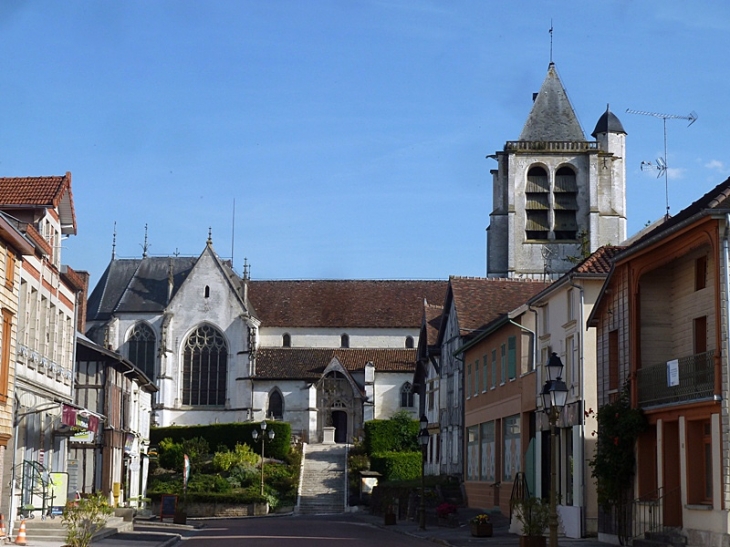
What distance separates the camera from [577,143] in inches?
3268

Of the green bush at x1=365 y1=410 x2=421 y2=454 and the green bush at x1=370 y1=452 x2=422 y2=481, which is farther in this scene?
the green bush at x1=365 y1=410 x2=421 y2=454

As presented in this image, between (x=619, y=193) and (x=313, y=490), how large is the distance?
34803 mm

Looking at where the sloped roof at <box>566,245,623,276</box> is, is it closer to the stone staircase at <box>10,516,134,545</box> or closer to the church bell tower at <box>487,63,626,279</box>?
the stone staircase at <box>10,516,134,545</box>

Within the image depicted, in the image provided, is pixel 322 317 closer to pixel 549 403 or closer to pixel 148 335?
pixel 148 335

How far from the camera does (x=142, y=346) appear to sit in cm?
8212

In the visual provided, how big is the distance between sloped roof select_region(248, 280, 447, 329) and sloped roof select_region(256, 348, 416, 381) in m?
3.56

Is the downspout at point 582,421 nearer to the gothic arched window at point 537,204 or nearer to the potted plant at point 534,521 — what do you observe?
the potted plant at point 534,521

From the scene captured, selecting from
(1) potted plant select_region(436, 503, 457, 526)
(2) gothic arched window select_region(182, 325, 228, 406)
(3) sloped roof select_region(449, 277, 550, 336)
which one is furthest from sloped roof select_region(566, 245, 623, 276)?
(2) gothic arched window select_region(182, 325, 228, 406)

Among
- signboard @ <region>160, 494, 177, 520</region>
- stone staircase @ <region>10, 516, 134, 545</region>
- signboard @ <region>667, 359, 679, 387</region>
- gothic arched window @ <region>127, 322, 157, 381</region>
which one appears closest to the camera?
signboard @ <region>667, 359, 679, 387</region>

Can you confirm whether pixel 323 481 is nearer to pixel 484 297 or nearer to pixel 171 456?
pixel 171 456

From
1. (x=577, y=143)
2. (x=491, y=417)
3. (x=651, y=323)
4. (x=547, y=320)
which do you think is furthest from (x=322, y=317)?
(x=651, y=323)

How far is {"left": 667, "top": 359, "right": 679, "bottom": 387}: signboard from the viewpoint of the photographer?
21.8 meters

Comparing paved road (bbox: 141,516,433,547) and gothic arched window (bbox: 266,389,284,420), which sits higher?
gothic arched window (bbox: 266,389,284,420)

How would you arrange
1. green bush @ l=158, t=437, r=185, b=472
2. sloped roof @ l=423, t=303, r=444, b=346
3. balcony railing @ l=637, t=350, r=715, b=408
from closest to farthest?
balcony railing @ l=637, t=350, r=715, b=408 < sloped roof @ l=423, t=303, r=444, b=346 < green bush @ l=158, t=437, r=185, b=472
